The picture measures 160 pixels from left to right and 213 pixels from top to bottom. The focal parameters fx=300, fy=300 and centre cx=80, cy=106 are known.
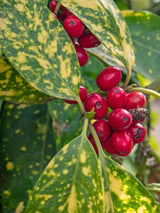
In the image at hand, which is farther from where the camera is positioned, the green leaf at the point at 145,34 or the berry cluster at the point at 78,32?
the green leaf at the point at 145,34

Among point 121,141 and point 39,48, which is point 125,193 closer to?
point 121,141

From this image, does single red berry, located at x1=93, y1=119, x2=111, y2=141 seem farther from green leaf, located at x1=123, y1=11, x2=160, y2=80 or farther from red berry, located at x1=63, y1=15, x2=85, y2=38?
green leaf, located at x1=123, y1=11, x2=160, y2=80

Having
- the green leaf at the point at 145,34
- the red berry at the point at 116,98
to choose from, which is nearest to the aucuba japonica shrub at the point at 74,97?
the red berry at the point at 116,98

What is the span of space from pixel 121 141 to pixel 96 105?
0.23 ft

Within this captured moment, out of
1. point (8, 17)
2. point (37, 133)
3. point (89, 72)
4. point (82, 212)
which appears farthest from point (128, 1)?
point (82, 212)

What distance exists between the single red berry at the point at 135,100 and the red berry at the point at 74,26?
13cm

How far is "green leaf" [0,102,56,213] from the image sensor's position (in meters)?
0.59

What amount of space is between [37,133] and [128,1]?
62cm

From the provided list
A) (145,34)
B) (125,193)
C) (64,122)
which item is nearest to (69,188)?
(125,193)

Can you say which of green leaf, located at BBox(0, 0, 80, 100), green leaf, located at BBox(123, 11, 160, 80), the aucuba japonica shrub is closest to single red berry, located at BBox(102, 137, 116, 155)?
the aucuba japonica shrub

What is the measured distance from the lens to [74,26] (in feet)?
1.50

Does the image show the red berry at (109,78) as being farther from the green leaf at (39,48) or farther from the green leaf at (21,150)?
the green leaf at (21,150)

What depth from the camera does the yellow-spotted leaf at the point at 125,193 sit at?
44 cm

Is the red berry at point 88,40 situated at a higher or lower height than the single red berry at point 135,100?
higher
